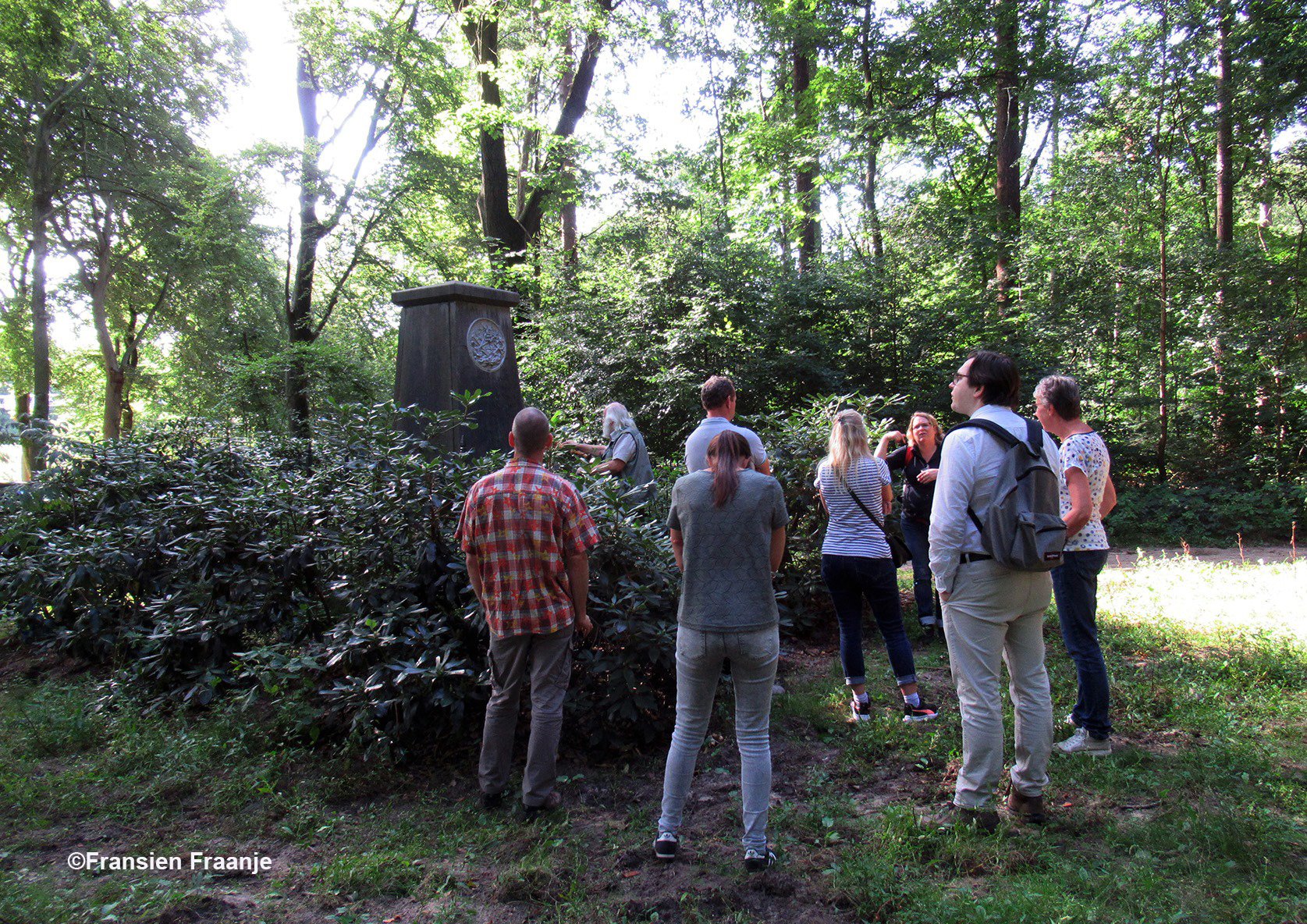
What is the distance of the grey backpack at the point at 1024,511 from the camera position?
2.93 metres

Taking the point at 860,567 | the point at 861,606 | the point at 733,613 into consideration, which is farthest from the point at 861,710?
the point at 733,613

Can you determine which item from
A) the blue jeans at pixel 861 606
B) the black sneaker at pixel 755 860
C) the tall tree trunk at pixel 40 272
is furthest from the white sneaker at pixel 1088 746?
the tall tree trunk at pixel 40 272

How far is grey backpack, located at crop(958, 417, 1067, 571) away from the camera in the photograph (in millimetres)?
2926

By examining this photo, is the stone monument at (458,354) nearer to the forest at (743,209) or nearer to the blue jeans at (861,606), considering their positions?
the forest at (743,209)

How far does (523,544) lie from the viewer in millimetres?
3369

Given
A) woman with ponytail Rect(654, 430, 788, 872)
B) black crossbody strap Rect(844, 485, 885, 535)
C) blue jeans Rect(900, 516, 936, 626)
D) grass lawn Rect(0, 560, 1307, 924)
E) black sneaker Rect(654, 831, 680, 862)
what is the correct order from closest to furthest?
Result: grass lawn Rect(0, 560, 1307, 924) → woman with ponytail Rect(654, 430, 788, 872) → black sneaker Rect(654, 831, 680, 862) → black crossbody strap Rect(844, 485, 885, 535) → blue jeans Rect(900, 516, 936, 626)

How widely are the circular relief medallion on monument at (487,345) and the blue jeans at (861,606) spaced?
3854 mm

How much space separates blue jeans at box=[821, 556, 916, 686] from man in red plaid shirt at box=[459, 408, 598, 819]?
5.41ft

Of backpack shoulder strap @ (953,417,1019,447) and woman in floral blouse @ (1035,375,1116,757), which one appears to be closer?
backpack shoulder strap @ (953,417,1019,447)

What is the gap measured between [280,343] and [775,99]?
12105mm

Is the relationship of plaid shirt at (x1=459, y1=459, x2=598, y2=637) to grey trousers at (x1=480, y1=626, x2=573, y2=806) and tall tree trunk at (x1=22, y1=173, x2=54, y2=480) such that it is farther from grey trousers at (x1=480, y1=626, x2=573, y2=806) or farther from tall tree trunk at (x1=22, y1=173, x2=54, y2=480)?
tall tree trunk at (x1=22, y1=173, x2=54, y2=480)

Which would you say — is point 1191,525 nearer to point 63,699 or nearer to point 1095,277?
point 1095,277

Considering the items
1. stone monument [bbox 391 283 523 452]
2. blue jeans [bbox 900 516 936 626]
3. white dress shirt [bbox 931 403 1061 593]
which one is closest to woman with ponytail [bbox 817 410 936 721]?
white dress shirt [bbox 931 403 1061 593]

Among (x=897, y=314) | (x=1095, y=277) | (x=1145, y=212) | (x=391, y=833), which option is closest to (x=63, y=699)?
(x=391, y=833)
